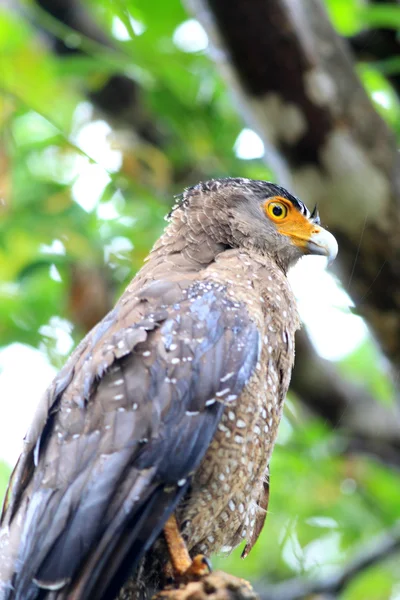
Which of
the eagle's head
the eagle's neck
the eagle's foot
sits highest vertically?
the eagle's head

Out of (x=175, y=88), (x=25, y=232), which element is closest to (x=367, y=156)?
(x=175, y=88)

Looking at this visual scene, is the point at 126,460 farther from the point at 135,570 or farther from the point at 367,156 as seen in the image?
the point at 367,156

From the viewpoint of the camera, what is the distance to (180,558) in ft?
12.8

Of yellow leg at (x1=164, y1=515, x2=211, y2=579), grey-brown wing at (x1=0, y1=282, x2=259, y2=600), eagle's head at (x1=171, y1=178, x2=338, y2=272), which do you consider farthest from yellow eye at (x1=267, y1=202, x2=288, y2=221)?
yellow leg at (x1=164, y1=515, x2=211, y2=579)

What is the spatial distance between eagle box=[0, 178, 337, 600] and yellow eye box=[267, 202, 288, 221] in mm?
511

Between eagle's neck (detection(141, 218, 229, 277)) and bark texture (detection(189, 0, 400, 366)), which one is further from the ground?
bark texture (detection(189, 0, 400, 366))

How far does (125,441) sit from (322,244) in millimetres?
1849

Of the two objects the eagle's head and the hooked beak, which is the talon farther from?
the hooked beak

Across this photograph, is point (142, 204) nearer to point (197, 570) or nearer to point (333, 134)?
point (333, 134)

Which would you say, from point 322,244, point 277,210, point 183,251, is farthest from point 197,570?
point 277,210

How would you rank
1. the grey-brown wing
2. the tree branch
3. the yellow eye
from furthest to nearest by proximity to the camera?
1. the tree branch
2. the yellow eye
3. the grey-brown wing

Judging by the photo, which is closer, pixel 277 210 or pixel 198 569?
pixel 198 569

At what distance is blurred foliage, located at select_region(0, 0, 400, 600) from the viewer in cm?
682

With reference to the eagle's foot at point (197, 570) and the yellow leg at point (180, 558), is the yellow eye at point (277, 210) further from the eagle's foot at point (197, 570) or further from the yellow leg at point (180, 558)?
the eagle's foot at point (197, 570)
